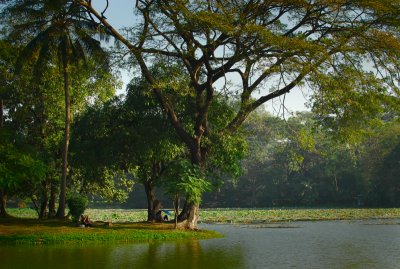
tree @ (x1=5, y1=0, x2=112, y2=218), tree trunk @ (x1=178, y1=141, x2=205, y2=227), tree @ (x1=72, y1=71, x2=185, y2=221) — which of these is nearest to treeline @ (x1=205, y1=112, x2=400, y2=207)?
tree @ (x1=72, y1=71, x2=185, y2=221)

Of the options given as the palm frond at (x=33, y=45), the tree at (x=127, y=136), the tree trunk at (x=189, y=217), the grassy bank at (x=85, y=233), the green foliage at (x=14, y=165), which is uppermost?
the palm frond at (x=33, y=45)

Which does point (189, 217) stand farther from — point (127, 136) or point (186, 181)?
point (127, 136)

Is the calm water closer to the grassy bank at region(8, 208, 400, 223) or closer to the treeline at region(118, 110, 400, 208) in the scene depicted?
the grassy bank at region(8, 208, 400, 223)

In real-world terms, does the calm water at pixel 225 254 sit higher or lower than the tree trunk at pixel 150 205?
lower

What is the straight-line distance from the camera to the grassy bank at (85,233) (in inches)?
986

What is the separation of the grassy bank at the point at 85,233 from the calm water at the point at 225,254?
176cm

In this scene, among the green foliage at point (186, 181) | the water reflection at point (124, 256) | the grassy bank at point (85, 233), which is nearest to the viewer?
the water reflection at point (124, 256)

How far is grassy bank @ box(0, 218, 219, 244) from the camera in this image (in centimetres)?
2505

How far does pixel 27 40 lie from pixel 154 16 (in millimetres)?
10230

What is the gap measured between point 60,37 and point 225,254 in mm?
17621

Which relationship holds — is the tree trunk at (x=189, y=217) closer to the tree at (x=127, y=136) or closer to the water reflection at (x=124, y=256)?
the tree at (x=127, y=136)

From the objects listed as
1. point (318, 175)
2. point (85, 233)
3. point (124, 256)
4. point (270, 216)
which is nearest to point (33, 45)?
point (85, 233)

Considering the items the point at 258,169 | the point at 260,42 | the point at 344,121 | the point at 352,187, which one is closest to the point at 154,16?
the point at 260,42

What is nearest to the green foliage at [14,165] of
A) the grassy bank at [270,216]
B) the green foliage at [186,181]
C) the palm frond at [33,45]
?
the palm frond at [33,45]
